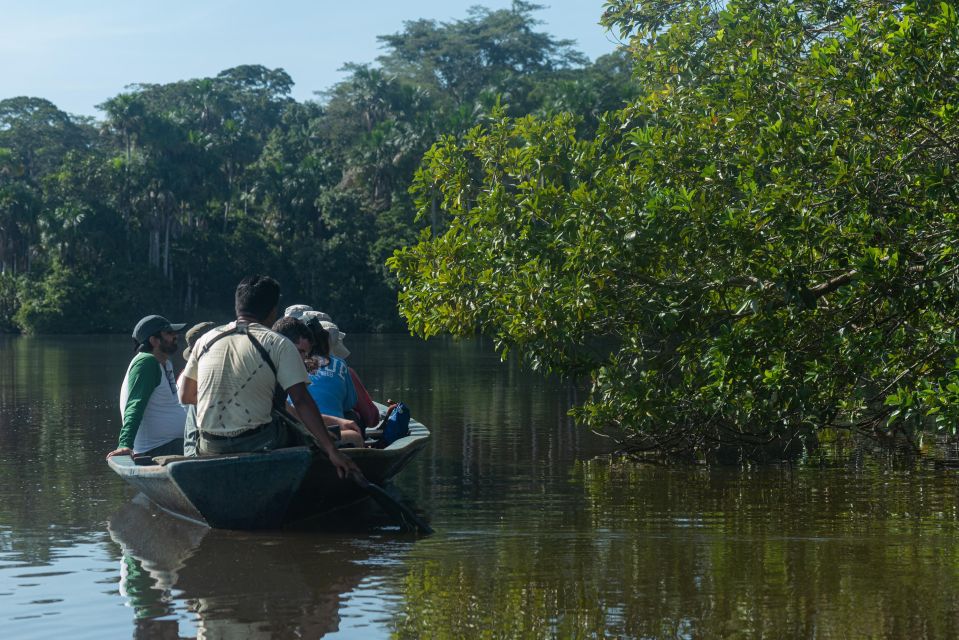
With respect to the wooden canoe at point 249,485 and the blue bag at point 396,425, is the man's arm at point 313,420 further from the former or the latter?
the blue bag at point 396,425

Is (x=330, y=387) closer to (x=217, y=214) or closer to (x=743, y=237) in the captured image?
(x=743, y=237)

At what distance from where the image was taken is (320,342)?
9.63 m

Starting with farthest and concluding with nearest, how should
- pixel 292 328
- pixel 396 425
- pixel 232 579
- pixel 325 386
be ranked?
pixel 396 425 → pixel 325 386 → pixel 292 328 → pixel 232 579

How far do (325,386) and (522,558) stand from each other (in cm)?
284

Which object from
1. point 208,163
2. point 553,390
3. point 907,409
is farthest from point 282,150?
point 907,409

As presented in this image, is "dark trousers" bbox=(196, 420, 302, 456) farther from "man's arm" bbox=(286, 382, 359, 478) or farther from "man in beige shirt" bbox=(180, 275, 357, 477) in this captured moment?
"man's arm" bbox=(286, 382, 359, 478)

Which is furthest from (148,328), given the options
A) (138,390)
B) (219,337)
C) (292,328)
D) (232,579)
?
(232,579)

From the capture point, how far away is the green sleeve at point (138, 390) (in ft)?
31.0

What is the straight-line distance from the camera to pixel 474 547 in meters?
7.98

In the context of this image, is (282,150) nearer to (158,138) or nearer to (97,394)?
(158,138)

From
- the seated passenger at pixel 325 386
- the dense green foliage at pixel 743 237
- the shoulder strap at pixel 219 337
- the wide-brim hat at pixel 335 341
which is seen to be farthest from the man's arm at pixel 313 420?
the dense green foliage at pixel 743 237

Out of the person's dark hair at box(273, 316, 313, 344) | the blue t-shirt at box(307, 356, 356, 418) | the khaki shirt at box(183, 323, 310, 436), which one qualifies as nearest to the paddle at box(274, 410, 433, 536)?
the khaki shirt at box(183, 323, 310, 436)

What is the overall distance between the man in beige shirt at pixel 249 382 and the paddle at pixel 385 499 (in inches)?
3.1

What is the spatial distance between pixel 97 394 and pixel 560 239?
516 inches
